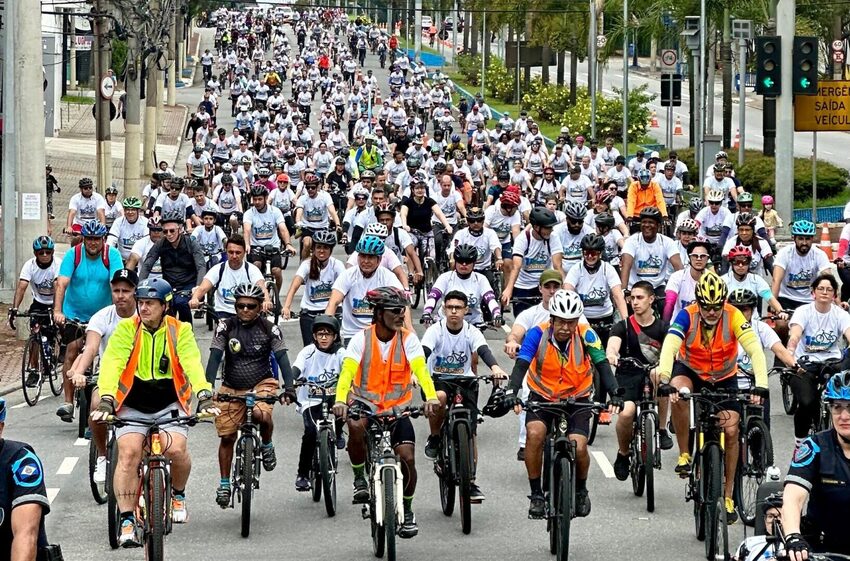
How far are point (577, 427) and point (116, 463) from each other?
323cm

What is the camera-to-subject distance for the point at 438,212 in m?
25.4

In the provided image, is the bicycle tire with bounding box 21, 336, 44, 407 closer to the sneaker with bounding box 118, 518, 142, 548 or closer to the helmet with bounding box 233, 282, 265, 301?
the helmet with bounding box 233, 282, 265, 301

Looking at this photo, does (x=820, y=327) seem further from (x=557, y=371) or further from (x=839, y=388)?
(x=839, y=388)

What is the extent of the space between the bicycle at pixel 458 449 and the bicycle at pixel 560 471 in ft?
2.70

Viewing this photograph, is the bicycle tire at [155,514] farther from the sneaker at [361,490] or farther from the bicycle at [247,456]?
the sneaker at [361,490]

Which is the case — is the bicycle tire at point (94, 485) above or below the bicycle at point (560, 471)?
below

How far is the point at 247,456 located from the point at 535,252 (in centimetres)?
734

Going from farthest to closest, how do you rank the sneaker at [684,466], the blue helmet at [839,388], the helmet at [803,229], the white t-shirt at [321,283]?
the helmet at [803,229] → the white t-shirt at [321,283] → the sneaker at [684,466] → the blue helmet at [839,388]

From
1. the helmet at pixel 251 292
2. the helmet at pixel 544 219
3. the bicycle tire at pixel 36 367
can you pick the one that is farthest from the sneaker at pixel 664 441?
the bicycle tire at pixel 36 367

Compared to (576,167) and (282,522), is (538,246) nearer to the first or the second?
(282,522)

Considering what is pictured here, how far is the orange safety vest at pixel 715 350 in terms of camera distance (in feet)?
43.8

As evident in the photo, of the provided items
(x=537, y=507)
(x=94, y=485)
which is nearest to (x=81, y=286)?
(x=94, y=485)

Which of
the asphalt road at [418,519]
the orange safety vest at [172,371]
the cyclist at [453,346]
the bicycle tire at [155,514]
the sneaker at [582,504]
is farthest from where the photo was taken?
the cyclist at [453,346]

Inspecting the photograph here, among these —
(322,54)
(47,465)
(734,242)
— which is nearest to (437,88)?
(322,54)
